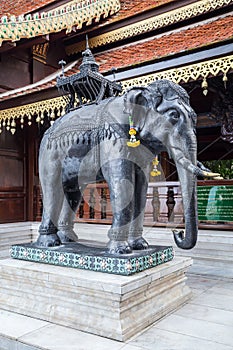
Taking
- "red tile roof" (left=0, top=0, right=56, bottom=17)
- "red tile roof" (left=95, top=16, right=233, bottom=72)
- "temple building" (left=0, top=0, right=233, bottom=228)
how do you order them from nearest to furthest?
"temple building" (left=0, top=0, right=233, bottom=228) → "red tile roof" (left=95, top=16, right=233, bottom=72) → "red tile roof" (left=0, top=0, right=56, bottom=17)

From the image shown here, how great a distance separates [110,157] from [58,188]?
562 mm

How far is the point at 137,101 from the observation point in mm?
2084

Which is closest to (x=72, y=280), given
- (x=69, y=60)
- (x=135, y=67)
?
(x=135, y=67)

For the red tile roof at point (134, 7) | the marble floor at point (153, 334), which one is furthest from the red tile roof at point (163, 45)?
the marble floor at point (153, 334)

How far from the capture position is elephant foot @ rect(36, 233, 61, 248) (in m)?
2.45

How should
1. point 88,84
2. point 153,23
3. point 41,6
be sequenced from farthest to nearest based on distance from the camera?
1. point 41,6
2. point 153,23
3. point 88,84

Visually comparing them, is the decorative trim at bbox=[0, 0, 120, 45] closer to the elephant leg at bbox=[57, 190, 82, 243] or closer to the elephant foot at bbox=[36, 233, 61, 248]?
the elephant leg at bbox=[57, 190, 82, 243]

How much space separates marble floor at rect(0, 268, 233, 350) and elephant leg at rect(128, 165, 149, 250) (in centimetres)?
53

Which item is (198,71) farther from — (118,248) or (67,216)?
(118,248)

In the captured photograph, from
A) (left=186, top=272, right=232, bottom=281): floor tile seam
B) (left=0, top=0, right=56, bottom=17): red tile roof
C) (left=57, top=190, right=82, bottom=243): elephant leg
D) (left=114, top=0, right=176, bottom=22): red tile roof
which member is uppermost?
(left=0, top=0, right=56, bottom=17): red tile roof

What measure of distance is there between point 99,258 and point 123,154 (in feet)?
2.23

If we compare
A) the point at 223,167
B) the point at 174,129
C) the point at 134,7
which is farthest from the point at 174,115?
the point at 223,167

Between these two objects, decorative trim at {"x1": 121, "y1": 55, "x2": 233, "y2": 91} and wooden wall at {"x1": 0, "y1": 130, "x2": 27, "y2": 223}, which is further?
wooden wall at {"x1": 0, "y1": 130, "x2": 27, "y2": 223}

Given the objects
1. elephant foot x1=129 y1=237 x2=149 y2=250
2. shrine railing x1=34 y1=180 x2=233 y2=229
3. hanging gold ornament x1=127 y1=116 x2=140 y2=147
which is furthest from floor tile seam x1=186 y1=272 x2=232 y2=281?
→ hanging gold ornament x1=127 y1=116 x2=140 y2=147
